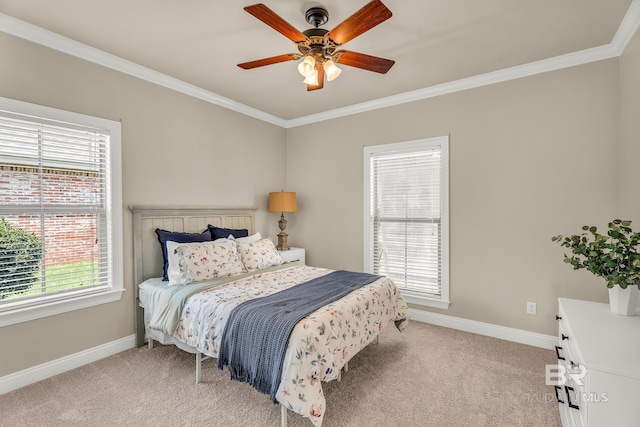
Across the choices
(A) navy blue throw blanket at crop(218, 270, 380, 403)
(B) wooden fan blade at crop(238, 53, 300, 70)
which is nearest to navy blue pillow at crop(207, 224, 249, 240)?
(A) navy blue throw blanket at crop(218, 270, 380, 403)

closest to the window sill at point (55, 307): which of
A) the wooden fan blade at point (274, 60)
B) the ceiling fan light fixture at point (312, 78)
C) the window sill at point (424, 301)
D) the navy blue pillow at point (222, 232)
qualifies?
the navy blue pillow at point (222, 232)

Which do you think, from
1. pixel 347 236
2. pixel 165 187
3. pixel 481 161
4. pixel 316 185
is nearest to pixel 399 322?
pixel 347 236

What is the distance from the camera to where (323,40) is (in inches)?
81.5

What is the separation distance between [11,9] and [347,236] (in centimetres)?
368

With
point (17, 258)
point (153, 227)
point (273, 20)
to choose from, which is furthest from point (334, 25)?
point (17, 258)

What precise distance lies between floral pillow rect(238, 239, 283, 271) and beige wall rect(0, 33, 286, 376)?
81 cm

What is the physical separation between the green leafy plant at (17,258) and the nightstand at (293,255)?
7.92ft

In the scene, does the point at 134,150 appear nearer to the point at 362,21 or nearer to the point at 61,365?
the point at 61,365

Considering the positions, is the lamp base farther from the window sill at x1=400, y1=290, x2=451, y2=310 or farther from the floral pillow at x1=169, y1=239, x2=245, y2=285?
the window sill at x1=400, y1=290, x2=451, y2=310

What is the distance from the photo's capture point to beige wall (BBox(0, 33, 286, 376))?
2.30m

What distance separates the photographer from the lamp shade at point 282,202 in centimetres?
420

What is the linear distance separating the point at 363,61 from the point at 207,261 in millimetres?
2128

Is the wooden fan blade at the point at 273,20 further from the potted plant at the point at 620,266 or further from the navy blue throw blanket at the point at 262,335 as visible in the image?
the potted plant at the point at 620,266

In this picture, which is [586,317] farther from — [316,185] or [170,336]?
[316,185]
